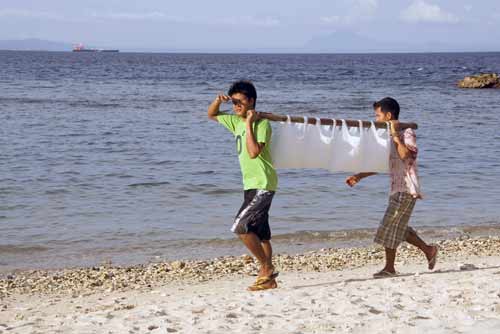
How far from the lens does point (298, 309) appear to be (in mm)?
5949

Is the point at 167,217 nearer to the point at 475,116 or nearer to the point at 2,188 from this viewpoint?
the point at 2,188

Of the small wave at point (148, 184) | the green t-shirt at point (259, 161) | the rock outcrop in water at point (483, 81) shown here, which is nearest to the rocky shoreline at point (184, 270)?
the green t-shirt at point (259, 161)

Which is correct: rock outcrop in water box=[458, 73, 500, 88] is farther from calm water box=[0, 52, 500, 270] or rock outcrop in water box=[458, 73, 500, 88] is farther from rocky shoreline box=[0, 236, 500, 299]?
rocky shoreline box=[0, 236, 500, 299]

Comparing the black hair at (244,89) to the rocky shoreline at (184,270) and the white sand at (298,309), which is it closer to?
the white sand at (298,309)

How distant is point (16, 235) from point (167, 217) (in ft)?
6.90

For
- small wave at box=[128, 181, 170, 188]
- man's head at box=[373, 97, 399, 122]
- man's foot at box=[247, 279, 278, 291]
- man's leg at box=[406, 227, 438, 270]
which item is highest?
man's head at box=[373, 97, 399, 122]

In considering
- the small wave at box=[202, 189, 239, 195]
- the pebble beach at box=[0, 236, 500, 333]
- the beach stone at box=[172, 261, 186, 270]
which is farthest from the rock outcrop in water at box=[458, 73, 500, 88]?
the beach stone at box=[172, 261, 186, 270]

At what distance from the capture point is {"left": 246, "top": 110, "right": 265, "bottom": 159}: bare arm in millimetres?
6223

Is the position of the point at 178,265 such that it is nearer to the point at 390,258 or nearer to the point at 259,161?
the point at 390,258

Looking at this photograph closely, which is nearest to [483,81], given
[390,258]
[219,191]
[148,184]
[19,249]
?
[148,184]

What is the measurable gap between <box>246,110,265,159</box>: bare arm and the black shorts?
0.32m

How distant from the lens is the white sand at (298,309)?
217 inches

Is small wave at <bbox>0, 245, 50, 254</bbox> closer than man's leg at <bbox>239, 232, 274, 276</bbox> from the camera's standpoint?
No

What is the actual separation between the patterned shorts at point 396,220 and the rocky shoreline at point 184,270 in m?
1.62
